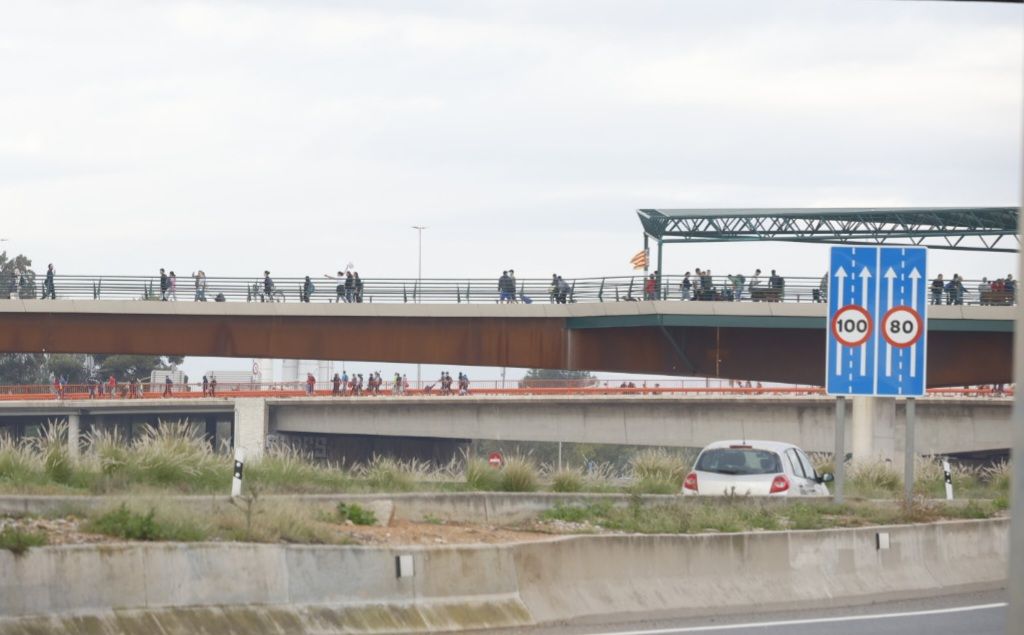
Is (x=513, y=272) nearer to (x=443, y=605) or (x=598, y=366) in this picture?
(x=598, y=366)

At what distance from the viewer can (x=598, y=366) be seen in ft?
158

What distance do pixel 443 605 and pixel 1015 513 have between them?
9.07m

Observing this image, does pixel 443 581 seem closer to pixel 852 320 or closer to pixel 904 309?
pixel 852 320

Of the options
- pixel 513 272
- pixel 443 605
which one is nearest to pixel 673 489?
pixel 443 605

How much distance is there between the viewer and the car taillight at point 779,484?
2218 centimetres

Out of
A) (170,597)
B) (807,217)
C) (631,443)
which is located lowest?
(631,443)

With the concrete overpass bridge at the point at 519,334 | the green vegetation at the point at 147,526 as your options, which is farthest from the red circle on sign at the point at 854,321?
the concrete overpass bridge at the point at 519,334

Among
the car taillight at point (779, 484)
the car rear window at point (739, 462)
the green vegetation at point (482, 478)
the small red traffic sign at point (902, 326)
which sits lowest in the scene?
the green vegetation at point (482, 478)

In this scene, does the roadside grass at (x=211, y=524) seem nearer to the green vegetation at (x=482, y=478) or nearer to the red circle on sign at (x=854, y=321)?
the green vegetation at (x=482, y=478)

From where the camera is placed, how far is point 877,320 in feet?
73.0

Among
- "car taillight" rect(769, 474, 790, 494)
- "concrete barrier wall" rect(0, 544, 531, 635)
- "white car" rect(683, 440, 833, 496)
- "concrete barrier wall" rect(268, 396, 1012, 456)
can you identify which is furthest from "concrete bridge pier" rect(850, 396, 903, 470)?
"concrete barrier wall" rect(0, 544, 531, 635)

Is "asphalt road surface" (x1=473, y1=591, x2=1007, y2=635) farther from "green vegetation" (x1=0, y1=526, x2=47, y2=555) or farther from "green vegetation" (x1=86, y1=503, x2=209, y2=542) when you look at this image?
"green vegetation" (x1=0, y1=526, x2=47, y2=555)

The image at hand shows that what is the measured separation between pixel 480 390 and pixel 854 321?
164ft

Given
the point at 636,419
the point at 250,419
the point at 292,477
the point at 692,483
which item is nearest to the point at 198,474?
the point at 292,477
